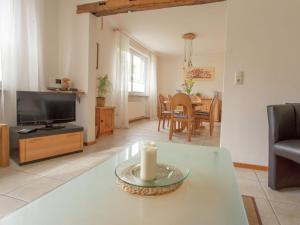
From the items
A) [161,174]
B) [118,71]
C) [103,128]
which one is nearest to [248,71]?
[161,174]

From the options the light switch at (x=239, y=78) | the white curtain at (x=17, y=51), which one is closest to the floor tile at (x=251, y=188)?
the light switch at (x=239, y=78)

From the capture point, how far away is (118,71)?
4938mm

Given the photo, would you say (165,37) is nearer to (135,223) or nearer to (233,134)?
(233,134)

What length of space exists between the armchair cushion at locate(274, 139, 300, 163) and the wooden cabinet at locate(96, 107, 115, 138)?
2.95 meters

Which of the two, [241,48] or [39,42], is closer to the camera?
[241,48]

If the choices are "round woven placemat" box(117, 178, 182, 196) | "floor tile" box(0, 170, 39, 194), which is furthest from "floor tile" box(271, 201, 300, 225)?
"floor tile" box(0, 170, 39, 194)

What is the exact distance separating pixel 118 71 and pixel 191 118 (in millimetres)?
2208

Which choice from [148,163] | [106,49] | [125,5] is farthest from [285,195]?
[106,49]

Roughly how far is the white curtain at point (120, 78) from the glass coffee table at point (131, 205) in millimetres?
3950

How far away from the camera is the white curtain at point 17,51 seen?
2.56m

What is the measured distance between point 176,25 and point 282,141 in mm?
3502

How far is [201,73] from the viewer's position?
24.2 ft

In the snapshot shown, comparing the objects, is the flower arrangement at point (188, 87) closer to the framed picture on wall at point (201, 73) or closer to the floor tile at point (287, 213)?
the framed picture on wall at point (201, 73)

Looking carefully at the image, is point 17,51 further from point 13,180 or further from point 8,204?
point 8,204
